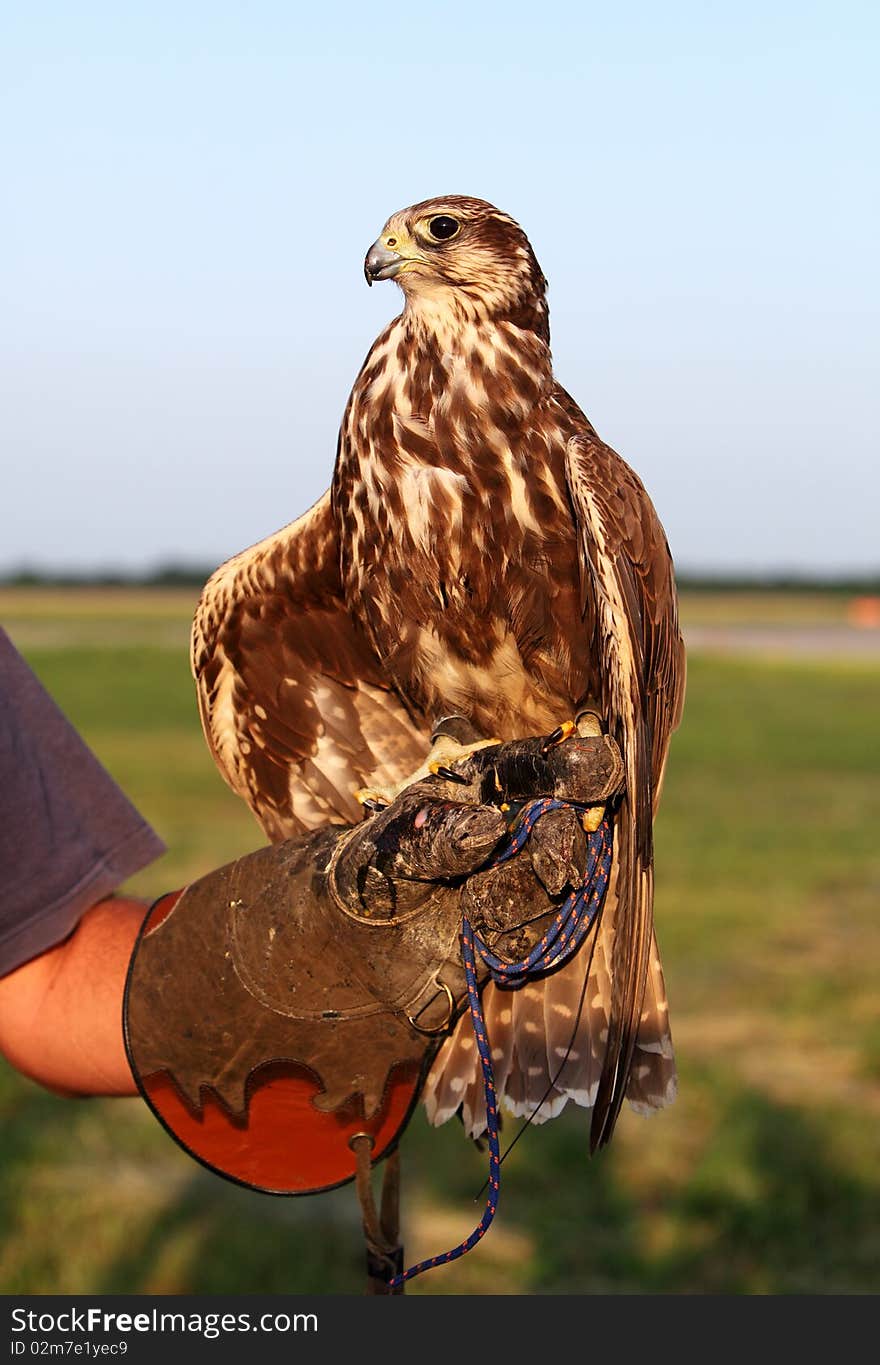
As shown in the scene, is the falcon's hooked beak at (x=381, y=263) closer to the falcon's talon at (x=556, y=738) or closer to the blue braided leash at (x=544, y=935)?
the falcon's talon at (x=556, y=738)

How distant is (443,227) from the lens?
9.37ft

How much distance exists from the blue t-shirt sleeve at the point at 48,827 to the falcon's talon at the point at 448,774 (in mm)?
933

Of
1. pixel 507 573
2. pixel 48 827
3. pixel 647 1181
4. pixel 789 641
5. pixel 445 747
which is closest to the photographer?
pixel 507 573

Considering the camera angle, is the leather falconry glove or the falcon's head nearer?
the leather falconry glove

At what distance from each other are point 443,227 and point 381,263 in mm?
152

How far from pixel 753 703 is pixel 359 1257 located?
91.2 ft

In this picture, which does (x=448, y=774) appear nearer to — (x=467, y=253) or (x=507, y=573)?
(x=507, y=573)

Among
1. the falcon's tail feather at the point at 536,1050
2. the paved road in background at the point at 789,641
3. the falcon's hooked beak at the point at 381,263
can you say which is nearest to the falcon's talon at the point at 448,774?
the falcon's tail feather at the point at 536,1050

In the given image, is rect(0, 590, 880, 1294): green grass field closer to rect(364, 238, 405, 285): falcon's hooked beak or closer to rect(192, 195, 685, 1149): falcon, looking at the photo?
rect(192, 195, 685, 1149): falcon

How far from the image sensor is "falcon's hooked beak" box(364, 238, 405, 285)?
2811 mm

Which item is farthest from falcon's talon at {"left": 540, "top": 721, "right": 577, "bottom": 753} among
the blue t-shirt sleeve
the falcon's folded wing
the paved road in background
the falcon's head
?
the paved road in background

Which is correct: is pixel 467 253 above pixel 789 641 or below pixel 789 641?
above

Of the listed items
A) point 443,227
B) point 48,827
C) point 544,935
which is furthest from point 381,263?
point 48,827

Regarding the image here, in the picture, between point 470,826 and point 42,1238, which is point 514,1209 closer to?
point 42,1238
